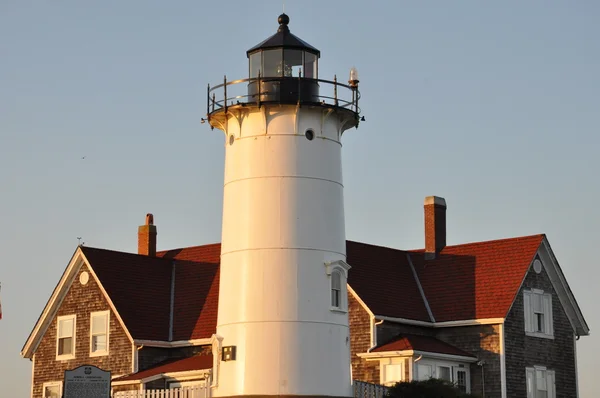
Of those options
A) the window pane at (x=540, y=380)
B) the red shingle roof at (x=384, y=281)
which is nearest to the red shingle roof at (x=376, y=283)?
the red shingle roof at (x=384, y=281)

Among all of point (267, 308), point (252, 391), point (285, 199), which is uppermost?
point (285, 199)

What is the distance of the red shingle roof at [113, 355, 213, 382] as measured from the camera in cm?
3931

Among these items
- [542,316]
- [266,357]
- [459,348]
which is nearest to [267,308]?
[266,357]

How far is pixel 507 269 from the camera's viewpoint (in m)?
41.6

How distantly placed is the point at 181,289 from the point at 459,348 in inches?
382

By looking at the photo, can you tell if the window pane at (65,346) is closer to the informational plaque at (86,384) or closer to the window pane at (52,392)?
the window pane at (52,392)

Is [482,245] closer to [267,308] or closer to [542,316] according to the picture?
[542,316]

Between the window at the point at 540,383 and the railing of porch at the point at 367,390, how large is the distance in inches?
297

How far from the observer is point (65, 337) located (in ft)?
142

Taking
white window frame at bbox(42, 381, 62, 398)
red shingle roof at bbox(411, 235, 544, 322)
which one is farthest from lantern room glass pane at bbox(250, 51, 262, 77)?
white window frame at bbox(42, 381, 62, 398)

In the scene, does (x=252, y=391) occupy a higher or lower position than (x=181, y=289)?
lower

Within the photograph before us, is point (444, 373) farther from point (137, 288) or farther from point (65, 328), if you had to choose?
point (65, 328)

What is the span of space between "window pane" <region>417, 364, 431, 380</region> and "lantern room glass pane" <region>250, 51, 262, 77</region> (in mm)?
11143

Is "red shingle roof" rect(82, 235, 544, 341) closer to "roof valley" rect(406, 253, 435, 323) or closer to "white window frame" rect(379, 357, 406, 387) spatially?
"roof valley" rect(406, 253, 435, 323)
